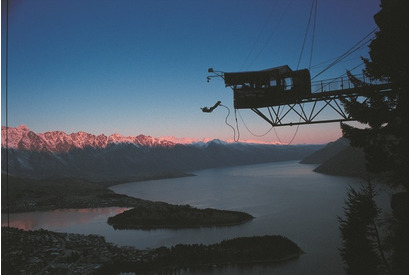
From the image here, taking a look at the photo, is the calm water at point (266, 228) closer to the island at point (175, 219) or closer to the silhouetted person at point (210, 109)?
the island at point (175, 219)

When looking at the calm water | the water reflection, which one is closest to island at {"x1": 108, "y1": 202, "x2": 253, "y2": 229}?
the calm water

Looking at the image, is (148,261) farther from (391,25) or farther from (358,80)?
(391,25)

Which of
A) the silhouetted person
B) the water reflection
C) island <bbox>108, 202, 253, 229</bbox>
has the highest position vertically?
the silhouetted person

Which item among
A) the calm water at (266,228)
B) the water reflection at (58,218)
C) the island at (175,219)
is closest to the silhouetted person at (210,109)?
the calm water at (266,228)

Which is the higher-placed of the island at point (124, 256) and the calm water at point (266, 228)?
the island at point (124, 256)

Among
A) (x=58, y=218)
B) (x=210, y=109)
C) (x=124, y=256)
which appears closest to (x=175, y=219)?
(x=124, y=256)

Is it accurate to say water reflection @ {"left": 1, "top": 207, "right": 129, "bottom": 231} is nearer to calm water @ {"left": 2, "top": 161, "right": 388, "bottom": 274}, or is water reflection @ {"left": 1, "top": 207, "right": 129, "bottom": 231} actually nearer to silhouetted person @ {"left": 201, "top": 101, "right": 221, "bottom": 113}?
calm water @ {"left": 2, "top": 161, "right": 388, "bottom": 274}
